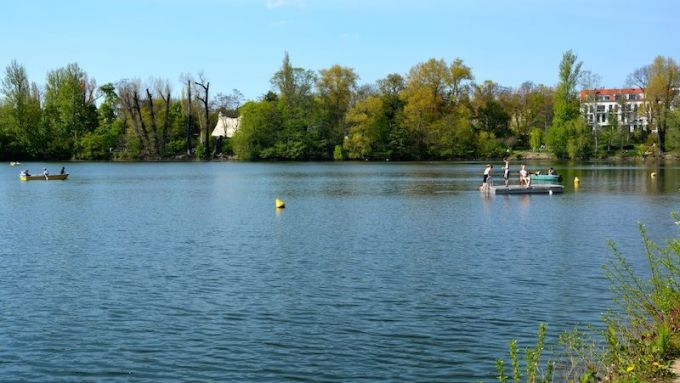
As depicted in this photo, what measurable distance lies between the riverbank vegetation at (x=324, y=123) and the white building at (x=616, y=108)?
316 centimetres

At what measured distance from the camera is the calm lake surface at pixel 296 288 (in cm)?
1226

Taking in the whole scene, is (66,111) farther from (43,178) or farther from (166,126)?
(43,178)

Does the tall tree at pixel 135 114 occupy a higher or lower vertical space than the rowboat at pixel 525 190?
higher

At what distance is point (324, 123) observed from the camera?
4779 inches

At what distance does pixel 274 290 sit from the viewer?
58.4ft

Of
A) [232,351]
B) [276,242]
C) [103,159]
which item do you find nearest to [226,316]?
[232,351]

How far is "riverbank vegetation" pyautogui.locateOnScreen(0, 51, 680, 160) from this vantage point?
117250 millimetres

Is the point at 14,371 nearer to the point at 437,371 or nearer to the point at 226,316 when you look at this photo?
the point at 226,316

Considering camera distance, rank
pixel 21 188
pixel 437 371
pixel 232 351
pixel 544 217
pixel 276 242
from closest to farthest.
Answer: pixel 437 371 → pixel 232 351 → pixel 276 242 → pixel 544 217 → pixel 21 188

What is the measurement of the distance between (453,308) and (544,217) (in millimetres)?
20359

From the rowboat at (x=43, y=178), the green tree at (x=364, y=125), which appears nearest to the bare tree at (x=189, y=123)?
the green tree at (x=364, y=125)

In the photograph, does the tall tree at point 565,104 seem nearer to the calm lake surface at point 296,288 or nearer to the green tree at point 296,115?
the green tree at point 296,115

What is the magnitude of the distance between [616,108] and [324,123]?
58431mm

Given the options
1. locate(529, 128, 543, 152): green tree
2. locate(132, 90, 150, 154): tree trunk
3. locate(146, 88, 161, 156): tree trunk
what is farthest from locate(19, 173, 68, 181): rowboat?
locate(529, 128, 543, 152): green tree
